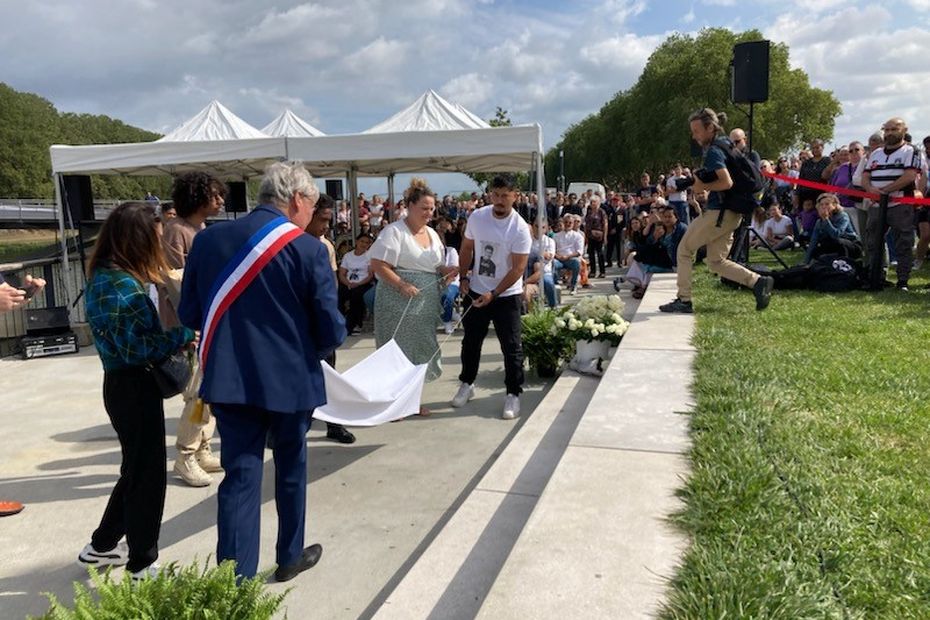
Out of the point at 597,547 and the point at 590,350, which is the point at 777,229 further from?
the point at 597,547

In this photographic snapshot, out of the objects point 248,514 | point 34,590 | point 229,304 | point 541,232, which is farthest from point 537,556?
point 541,232

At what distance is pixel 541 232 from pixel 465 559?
6.69 m

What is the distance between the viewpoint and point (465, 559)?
9.64ft

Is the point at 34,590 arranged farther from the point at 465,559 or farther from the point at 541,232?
the point at 541,232

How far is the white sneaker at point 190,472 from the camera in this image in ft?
14.1

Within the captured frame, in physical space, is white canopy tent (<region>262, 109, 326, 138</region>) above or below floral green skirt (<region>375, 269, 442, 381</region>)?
above

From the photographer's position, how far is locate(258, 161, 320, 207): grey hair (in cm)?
276

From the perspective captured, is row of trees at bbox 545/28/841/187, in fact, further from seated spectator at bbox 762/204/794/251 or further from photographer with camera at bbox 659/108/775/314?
photographer with camera at bbox 659/108/775/314

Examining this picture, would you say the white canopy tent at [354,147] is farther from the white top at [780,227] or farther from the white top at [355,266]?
the white top at [780,227]

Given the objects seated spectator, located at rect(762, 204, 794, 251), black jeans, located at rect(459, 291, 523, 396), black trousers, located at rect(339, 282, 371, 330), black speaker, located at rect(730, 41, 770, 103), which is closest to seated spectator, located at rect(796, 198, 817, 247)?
seated spectator, located at rect(762, 204, 794, 251)

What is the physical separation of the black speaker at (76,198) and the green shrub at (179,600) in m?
10.8

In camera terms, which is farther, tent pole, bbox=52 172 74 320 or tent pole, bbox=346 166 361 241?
tent pole, bbox=346 166 361 241

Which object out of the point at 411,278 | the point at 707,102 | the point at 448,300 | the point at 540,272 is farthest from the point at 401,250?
the point at 707,102

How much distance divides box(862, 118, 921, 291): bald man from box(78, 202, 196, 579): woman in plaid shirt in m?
7.73
